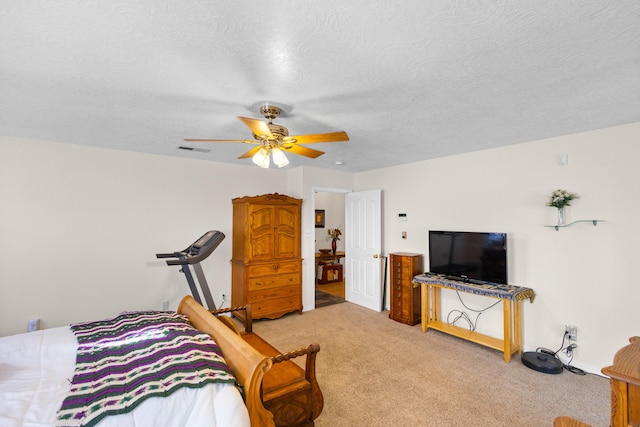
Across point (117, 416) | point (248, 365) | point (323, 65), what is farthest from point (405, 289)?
point (117, 416)

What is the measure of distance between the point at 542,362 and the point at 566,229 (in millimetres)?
1410

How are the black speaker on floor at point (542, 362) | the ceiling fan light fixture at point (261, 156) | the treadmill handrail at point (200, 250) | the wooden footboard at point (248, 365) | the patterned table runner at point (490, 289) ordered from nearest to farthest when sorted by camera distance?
the wooden footboard at point (248, 365), the ceiling fan light fixture at point (261, 156), the black speaker on floor at point (542, 362), the patterned table runner at point (490, 289), the treadmill handrail at point (200, 250)

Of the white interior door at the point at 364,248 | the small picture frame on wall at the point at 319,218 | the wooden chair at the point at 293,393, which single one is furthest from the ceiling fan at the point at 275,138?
the small picture frame on wall at the point at 319,218

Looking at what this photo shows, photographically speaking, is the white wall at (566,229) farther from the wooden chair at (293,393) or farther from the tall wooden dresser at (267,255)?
the wooden chair at (293,393)

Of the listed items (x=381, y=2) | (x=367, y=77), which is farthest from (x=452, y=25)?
(x=367, y=77)

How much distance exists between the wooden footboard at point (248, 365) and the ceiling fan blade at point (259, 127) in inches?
56.3

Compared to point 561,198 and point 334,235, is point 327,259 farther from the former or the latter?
point 561,198

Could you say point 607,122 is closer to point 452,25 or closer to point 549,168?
point 549,168

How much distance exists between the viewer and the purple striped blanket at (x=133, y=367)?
130 cm

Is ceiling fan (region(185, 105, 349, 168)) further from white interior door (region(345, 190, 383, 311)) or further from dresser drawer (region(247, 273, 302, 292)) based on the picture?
white interior door (region(345, 190, 383, 311))

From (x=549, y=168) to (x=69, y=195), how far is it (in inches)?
222

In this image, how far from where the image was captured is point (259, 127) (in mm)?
2025

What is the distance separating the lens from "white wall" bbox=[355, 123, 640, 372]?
8.86 ft

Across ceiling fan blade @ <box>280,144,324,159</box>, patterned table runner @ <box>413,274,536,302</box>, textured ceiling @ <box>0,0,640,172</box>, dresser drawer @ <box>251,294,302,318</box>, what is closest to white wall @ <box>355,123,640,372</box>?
patterned table runner @ <box>413,274,536,302</box>
